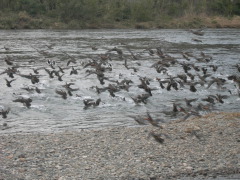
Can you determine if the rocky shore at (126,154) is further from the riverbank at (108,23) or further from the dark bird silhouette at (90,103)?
the riverbank at (108,23)

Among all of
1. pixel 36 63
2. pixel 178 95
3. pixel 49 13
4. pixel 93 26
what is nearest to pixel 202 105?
pixel 178 95

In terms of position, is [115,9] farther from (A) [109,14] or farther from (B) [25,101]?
(B) [25,101]

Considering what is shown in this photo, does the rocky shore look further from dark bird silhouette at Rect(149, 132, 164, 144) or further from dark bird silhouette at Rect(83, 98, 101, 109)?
dark bird silhouette at Rect(83, 98, 101, 109)

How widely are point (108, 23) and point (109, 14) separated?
456 centimetres

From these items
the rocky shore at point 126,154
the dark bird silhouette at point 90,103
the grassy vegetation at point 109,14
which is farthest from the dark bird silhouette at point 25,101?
the grassy vegetation at point 109,14

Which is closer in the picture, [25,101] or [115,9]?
[25,101]

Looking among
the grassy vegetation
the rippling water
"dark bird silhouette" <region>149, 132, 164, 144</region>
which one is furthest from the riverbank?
"dark bird silhouette" <region>149, 132, 164, 144</region>

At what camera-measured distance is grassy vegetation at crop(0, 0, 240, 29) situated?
73.4 m

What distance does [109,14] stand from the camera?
81000 mm

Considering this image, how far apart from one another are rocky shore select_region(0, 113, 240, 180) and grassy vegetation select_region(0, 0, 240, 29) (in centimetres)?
5673

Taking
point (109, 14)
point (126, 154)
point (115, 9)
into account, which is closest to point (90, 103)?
point (126, 154)

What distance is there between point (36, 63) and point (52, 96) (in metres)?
11.1

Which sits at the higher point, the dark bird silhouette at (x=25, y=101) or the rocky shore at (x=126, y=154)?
the rocky shore at (x=126, y=154)

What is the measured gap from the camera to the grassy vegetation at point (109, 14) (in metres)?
73.4
